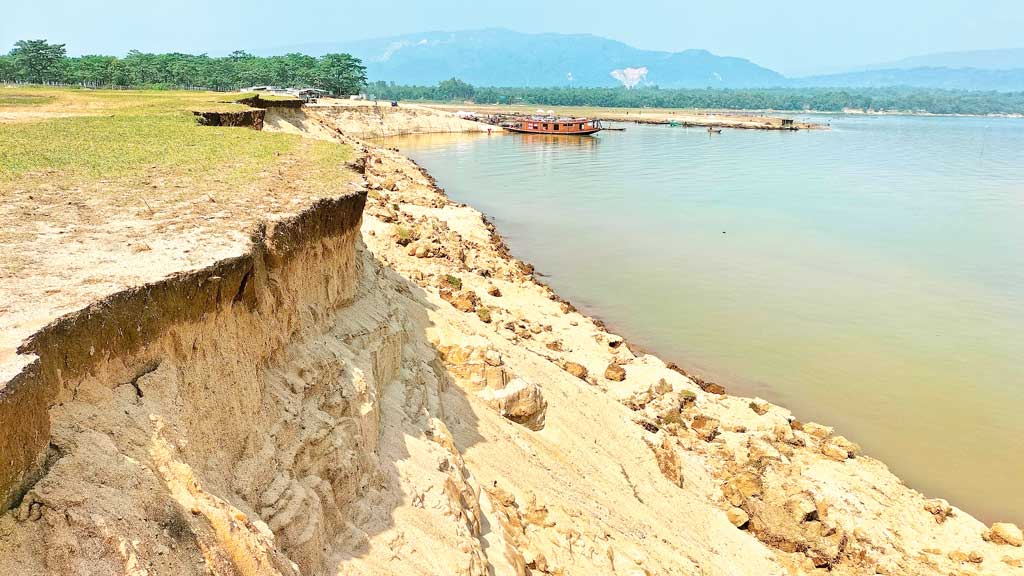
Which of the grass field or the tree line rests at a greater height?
the tree line

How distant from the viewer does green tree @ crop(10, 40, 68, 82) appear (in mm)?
68625

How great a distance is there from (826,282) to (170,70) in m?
84.7

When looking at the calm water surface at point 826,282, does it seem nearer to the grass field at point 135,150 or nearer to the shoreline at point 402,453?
the shoreline at point 402,453

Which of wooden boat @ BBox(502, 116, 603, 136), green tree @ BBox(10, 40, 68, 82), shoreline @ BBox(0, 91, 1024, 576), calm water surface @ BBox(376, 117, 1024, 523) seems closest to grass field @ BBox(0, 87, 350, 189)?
shoreline @ BBox(0, 91, 1024, 576)

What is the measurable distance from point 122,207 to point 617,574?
299 inches

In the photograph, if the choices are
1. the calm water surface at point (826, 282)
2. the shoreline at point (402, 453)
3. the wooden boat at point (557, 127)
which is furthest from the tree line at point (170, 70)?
the shoreline at point (402, 453)

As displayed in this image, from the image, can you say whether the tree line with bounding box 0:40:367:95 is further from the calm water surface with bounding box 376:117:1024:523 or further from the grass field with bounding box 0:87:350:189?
the grass field with bounding box 0:87:350:189

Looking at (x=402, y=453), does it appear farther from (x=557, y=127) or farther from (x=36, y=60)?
(x=557, y=127)

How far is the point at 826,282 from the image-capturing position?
94.7 ft

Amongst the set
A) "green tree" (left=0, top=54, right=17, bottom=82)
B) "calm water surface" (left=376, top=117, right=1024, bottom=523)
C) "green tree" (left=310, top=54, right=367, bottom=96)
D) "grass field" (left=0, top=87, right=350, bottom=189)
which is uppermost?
"green tree" (left=310, top=54, right=367, bottom=96)

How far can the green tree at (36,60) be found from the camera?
6862cm

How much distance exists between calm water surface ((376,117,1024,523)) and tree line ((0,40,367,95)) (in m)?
41.6

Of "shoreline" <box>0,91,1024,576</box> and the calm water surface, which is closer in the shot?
"shoreline" <box>0,91,1024,576</box>

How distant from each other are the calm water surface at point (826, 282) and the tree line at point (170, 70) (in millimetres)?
41600
